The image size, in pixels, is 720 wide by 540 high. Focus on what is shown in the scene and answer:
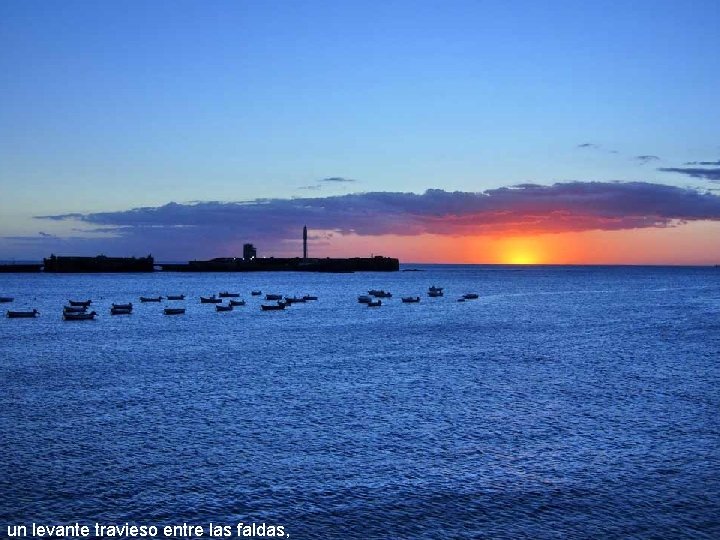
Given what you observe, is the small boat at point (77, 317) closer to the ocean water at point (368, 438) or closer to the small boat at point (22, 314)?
the small boat at point (22, 314)

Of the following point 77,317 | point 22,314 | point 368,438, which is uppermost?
point 22,314

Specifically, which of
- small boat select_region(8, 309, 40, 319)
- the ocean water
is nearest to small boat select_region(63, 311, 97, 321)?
small boat select_region(8, 309, 40, 319)

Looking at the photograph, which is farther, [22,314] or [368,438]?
[22,314]

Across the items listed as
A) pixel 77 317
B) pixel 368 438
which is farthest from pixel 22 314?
pixel 368 438

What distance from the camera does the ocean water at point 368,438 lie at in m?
21.2

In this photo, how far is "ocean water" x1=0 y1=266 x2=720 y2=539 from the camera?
69.5 ft

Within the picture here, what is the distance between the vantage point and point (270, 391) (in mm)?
40156

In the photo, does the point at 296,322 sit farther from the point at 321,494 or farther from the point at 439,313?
the point at 321,494

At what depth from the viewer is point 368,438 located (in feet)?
96.5

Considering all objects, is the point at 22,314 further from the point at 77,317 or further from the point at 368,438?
the point at 368,438

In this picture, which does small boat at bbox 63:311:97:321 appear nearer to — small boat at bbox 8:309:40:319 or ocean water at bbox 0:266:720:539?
small boat at bbox 8:309:40:319

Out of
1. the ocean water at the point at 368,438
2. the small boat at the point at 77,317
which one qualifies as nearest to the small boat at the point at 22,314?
the small boat at the point at 77,317

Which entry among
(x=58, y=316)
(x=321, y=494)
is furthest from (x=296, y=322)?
(x=321, y=494)

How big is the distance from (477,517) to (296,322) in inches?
2649
